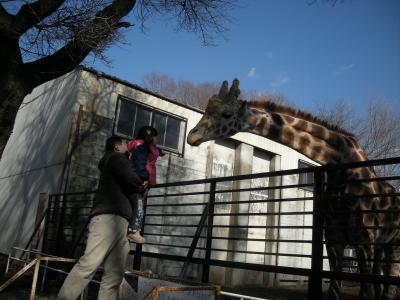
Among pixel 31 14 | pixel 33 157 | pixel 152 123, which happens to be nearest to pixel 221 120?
pixel 31 14

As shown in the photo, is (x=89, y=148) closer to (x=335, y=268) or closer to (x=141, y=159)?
(x=141, y=159)

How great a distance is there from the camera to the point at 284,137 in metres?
6.20

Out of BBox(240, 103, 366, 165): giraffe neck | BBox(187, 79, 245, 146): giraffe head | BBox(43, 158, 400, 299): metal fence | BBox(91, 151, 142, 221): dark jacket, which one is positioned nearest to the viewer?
BBox(91, 151, 142, 221): dark jacket

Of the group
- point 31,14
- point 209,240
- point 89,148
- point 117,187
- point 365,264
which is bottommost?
point 365,264

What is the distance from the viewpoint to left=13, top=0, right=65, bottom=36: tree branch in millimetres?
6566

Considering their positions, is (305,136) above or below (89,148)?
below

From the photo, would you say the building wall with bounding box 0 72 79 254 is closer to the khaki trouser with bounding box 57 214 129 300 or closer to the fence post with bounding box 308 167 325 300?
the khaki trouser with bounding box 57 214 129 300

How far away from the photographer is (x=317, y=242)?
4.27 m

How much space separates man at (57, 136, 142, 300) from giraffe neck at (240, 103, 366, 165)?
116 inches

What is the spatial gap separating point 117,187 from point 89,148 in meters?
6.84

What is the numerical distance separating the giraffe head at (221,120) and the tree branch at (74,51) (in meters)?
2.48

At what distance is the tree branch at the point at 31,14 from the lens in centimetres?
657

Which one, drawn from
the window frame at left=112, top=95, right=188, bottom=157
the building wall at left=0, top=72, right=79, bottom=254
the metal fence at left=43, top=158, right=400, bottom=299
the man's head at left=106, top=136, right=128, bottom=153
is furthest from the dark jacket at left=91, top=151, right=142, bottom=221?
the window frame at left=112, top=95, right=188, bottom=157

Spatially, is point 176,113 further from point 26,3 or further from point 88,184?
point 26,3
